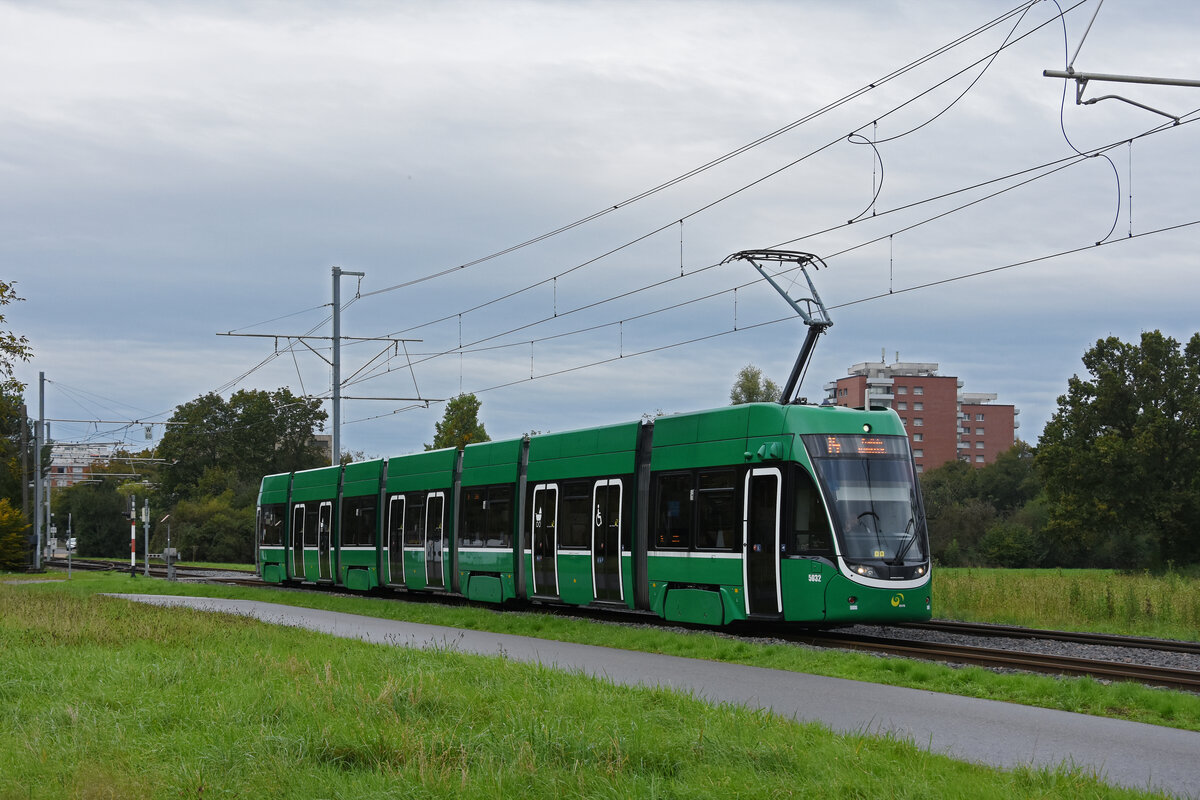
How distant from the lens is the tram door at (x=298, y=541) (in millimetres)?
38000

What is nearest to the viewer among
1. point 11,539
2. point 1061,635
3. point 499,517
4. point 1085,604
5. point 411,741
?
point 411,741

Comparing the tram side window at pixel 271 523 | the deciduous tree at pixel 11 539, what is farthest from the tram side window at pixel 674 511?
the deciduous tree at pixel 11 539

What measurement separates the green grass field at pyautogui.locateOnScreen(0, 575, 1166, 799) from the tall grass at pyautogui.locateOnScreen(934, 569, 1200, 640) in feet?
42.4

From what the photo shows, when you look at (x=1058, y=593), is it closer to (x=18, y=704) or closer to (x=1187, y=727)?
(x=1187, y=727)

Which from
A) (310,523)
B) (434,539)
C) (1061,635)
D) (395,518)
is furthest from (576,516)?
(310,523)

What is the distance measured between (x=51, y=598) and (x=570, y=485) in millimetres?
11127

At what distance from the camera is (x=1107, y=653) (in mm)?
17641

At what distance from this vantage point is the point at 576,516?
2384cm

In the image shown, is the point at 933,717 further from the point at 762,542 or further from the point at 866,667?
the point at 762,542

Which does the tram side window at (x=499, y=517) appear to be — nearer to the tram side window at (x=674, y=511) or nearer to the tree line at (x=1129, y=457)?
the tram side window at (x=674, y=511)

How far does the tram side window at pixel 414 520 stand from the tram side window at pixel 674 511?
33.4 feet

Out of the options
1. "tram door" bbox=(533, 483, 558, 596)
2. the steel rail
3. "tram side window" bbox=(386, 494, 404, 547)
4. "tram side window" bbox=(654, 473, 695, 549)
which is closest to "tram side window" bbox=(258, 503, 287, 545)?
"tram side window" bbox=(386, 494, 404, 547)

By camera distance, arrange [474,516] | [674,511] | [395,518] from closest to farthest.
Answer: [674,511] < [474,516] < [395,518]

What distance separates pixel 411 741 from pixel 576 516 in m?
15.0
